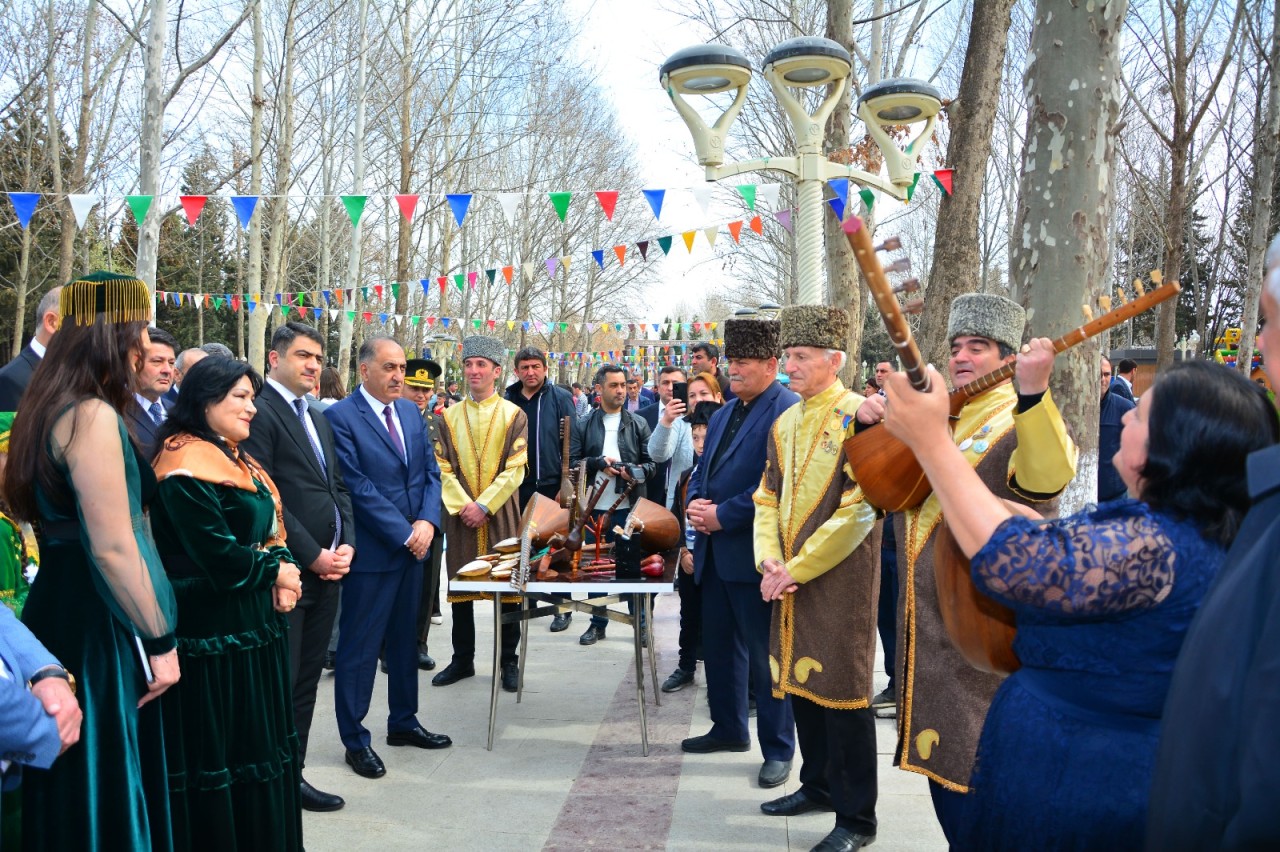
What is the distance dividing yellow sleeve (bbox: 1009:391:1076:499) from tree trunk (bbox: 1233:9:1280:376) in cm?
987

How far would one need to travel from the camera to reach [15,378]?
431 cm

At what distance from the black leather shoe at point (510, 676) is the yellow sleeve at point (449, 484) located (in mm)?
1018

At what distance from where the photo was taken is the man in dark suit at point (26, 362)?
425cm

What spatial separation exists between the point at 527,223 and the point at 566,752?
86.5ft

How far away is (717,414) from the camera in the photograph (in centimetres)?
494

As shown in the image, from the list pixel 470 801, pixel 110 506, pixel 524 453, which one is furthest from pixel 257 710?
pixel 524 453

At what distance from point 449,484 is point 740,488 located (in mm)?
2302

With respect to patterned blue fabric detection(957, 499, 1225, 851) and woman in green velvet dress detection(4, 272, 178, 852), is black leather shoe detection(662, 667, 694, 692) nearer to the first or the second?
woman in green velvet dress detection(4, 272, 178, 852)

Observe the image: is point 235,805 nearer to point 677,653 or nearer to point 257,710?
point 257,710

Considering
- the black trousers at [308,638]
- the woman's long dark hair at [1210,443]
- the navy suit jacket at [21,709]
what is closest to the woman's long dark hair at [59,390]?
the navy suit jacket at [21,709]

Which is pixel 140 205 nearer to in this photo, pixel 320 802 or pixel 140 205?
pixel 140 205

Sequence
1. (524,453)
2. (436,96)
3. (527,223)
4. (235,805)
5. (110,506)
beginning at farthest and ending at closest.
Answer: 1. (527,223)
2. (436,96)
3. (524,453)
4. (235,805)
5. (110,506)

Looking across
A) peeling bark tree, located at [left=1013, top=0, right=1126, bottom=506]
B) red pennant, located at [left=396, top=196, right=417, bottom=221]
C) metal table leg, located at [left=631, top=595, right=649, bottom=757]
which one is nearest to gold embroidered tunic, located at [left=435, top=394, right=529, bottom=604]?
metal table leg, located at [left=631, top=595, right=649, bottom=757]

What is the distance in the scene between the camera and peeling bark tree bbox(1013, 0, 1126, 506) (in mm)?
4121
